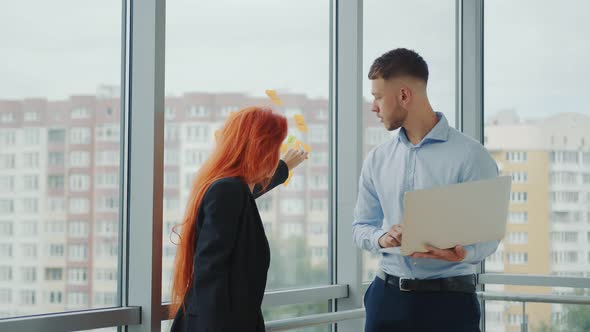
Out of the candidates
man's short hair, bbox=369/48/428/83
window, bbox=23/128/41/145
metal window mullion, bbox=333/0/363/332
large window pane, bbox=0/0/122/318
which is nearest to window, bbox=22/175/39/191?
large window pane, bbox=0/0/122/318

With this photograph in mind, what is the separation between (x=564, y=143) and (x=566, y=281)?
73 cm

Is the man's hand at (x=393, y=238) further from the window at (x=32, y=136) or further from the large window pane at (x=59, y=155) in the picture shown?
the window at (x=32, y=136)

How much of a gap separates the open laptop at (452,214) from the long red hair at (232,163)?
1.48ft

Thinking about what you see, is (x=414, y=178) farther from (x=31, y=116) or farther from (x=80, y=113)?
(x=31, y=116)

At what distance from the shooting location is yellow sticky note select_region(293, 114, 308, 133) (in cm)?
371

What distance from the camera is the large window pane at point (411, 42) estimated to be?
404 cm

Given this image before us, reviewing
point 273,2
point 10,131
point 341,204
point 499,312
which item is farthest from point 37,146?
point 499,312

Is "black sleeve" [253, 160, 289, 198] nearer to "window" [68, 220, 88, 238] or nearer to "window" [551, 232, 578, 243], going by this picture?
"window" [68, 220, 88, 238]

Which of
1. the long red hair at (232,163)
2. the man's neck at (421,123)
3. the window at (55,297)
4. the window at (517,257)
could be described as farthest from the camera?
the window at (517,257)

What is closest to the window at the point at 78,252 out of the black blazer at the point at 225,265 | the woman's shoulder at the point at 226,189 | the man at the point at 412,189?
the black blazer at the point at 225,265

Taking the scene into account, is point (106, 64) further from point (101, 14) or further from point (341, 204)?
point (341, 204)

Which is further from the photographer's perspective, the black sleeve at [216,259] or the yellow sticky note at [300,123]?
the yellow sticky note at [300,123]

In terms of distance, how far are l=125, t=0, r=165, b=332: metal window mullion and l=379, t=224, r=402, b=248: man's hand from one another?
→ 785 millimetres

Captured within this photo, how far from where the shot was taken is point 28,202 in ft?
8.50
